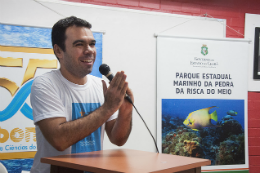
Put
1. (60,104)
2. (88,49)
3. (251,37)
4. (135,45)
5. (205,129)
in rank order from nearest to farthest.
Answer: (60,104), (88,49), (135,45), (205,129), (251,37)

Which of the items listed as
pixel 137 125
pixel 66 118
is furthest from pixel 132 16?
pixel 66 118

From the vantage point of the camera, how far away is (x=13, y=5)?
2373 millimetres

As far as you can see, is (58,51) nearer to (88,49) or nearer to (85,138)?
(88,49)

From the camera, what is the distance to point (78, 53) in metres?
1.53

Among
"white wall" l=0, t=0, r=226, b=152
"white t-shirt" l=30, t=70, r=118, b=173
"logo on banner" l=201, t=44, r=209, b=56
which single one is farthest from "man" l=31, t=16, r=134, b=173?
"logo on banner" l=201, t=44, r=209, b=56

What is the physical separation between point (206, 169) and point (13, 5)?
8.07 feet

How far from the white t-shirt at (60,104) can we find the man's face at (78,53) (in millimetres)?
70

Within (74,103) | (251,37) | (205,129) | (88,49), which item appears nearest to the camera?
(74,103)

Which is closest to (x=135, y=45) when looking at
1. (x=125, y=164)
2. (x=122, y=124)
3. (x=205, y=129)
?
(x=205, y=129)

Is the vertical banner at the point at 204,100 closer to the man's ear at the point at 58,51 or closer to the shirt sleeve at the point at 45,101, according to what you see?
the man's ear at the point at 58,51

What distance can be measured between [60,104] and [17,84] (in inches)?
47.0

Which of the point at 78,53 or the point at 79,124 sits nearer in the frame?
the point at 79,124

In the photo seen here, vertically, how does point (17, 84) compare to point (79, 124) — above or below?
above

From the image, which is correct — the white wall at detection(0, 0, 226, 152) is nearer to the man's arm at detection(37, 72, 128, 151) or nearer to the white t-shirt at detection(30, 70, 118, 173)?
the white t-shirt at detection(30, 70, 118, 173)
